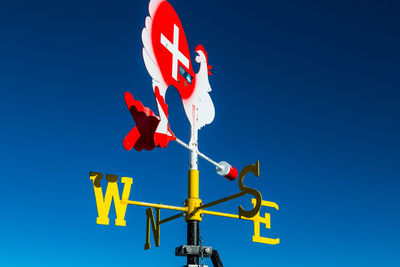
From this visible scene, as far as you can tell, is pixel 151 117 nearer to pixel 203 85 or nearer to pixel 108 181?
pixel 108 181

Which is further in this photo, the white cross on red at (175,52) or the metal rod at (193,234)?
the white cross on red at (175,52)

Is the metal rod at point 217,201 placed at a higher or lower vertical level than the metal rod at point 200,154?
lower

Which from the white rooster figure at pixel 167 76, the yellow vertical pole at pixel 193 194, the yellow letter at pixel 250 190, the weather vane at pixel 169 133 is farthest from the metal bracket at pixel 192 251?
the white rooster figure at pixel 167 76

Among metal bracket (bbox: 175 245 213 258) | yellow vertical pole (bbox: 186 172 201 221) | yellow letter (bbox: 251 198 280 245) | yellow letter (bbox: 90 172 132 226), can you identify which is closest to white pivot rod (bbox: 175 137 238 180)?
yellow vertical pole (bbox: 186 172 201 221)

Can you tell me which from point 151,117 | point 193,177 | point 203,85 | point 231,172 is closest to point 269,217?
point 231,172

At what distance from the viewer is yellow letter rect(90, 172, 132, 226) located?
6606 mm

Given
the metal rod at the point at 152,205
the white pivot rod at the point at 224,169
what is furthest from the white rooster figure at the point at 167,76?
the metal rod at the point at 152,205

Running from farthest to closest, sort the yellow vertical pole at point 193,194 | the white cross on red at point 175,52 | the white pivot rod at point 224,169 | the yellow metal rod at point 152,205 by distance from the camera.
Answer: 1. the white pivot rod at point 224,169
2. the white cross on red at point 175,52
3. the yellow vertical pole at point 193,194
4. the yellow metal rod at point 152,205

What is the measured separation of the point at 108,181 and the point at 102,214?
0.48 m

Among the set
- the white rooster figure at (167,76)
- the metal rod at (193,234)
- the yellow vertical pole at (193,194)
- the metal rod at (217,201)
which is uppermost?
the white rooster figure at (167,76)

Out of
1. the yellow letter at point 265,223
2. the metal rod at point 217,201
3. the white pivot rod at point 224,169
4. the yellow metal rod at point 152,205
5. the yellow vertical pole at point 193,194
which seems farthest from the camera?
the yellow letter at point 265,223

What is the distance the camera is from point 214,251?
6.80 m

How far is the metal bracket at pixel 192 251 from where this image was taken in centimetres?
667

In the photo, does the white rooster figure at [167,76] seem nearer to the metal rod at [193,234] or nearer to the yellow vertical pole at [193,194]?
the yellow vertical pole at [193,194]
